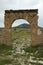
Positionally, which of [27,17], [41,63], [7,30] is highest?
[27,17]

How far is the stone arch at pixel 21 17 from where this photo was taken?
26.4 metres

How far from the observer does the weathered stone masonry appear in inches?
1037

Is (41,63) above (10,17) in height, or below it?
below

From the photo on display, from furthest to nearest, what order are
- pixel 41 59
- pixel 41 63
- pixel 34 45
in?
pixel 34 45 < pixel 41 59 < pixel 41 63

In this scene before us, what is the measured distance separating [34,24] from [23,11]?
7.44 feet

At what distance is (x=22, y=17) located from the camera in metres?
27.0

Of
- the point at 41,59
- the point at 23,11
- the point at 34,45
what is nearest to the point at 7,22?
the point at 23,11

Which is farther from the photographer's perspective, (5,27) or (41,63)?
(5,27)

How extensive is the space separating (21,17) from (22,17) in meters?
0.14

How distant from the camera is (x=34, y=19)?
26438 mm

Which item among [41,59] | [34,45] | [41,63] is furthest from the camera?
[34,45]

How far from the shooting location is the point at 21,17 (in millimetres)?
27031

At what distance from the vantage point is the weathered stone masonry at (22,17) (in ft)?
86.4

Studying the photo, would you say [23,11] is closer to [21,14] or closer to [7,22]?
[21,14]
